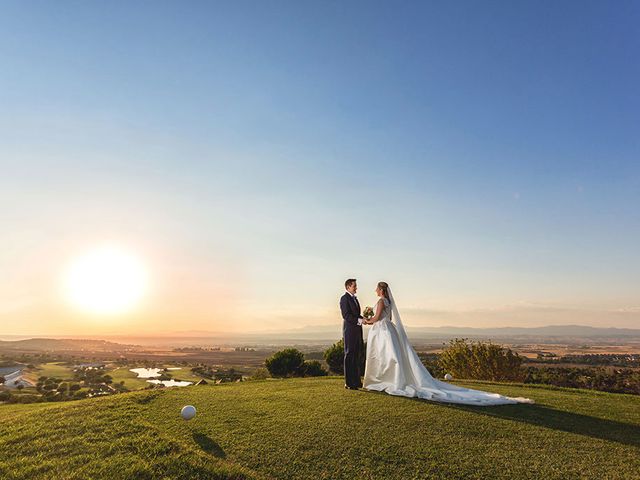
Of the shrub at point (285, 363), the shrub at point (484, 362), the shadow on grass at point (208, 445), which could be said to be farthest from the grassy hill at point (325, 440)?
the shrub at point (285, 363)

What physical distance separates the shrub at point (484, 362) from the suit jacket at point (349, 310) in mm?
9123

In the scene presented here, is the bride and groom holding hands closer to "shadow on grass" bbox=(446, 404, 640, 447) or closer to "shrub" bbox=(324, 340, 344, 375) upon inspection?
"shadow on grass" bbox=(446, 404, 640, 447)

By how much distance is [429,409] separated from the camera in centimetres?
853

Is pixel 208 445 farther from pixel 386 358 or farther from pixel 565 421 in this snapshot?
pixel 565 421

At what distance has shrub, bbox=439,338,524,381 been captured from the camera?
58.6 ft

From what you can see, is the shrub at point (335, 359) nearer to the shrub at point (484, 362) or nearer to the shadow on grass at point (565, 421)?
the shrub at point (484, 362)

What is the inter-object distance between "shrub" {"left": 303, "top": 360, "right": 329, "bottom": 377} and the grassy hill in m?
11.1

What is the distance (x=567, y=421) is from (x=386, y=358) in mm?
4778

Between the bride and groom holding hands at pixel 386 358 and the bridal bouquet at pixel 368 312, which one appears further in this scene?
the bridal bouquet at pixel 368 312

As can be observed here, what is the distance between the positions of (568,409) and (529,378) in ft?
31.0

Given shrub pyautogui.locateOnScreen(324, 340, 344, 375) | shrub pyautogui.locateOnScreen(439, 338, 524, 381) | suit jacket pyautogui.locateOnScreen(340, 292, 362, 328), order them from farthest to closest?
shrub pyautogui.locateOnScreen(324, 340, 344, 375)
shrub pyautogui.locateOnScreen(439, 338, 524, 381)
suit jacket pyautogui.locateOnScreen(340, 292, 362, 328)

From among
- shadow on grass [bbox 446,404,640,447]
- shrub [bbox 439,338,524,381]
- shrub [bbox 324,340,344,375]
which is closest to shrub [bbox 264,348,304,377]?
shrub [bbox 324,340,344,375]

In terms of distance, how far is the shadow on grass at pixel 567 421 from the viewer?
7195 mm

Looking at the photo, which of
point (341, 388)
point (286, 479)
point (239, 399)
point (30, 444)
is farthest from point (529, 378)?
point (30, 444)
